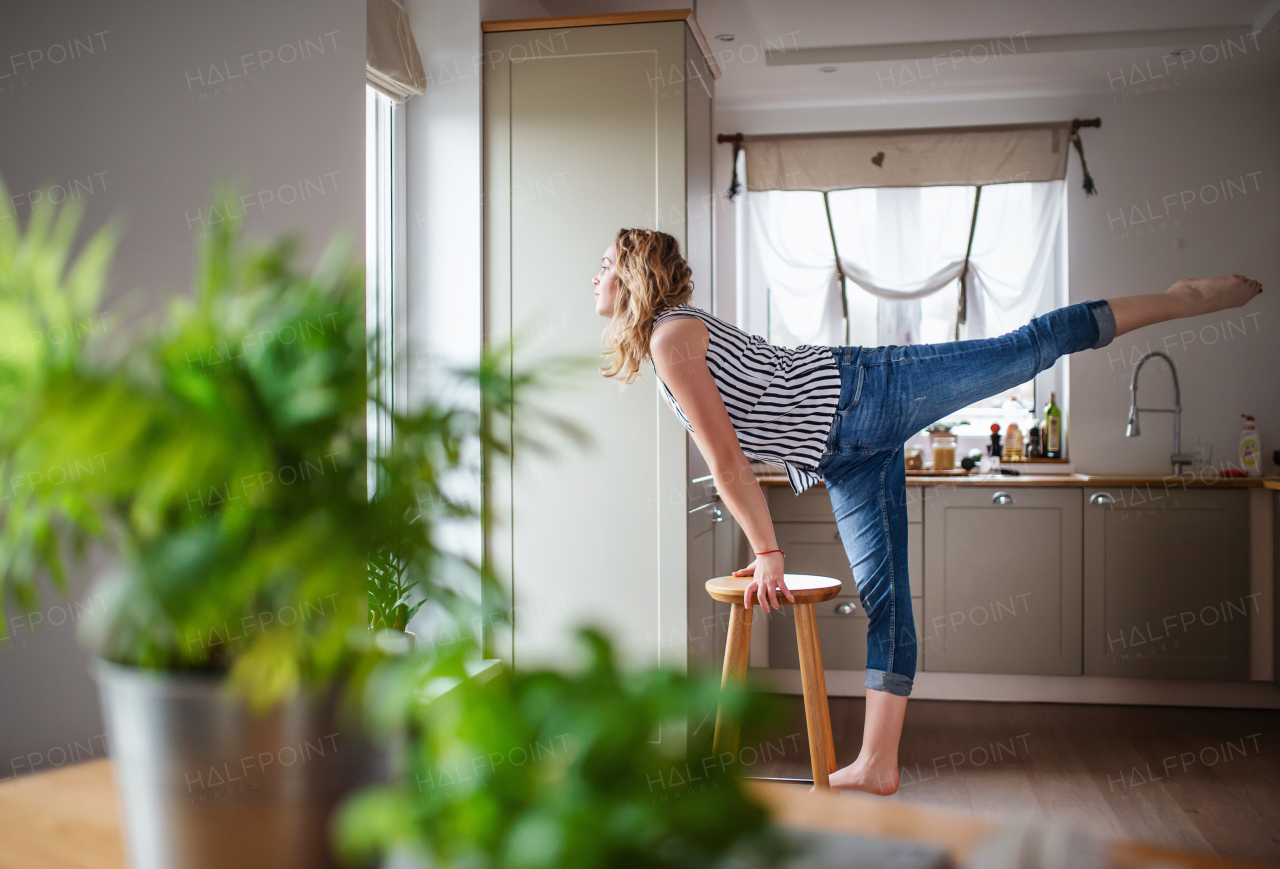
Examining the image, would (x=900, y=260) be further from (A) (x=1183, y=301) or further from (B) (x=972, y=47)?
(A) (x=1183, y=301)

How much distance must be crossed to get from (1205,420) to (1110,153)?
1.26 m

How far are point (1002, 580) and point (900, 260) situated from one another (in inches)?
63.6

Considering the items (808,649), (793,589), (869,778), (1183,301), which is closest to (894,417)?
(793,589)

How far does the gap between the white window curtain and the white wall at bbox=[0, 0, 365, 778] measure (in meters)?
2.94

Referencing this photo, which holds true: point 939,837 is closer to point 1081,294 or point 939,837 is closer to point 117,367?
point 117,367

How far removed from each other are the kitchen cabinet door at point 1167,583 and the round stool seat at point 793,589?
2042 millimetres

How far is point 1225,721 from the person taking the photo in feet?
11.6

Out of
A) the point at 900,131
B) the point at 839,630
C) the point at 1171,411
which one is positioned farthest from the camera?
the point at 900,131

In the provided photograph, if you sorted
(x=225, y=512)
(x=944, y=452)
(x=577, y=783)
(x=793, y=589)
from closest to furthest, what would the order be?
(x=577, y=783)
(x=225, y=512)
(x=793, y=589)
(x=944, y=452)

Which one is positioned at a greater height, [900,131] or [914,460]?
[900,131]

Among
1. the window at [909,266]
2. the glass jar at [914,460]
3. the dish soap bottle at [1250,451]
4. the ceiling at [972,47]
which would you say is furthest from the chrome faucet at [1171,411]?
the ceiling at [972,47]

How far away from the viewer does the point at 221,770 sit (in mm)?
500

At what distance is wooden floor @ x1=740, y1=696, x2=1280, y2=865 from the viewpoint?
2.57 m

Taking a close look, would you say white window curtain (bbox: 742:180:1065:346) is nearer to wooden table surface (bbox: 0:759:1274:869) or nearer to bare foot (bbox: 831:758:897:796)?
bare foot (bbox: 831:758:897:796)
